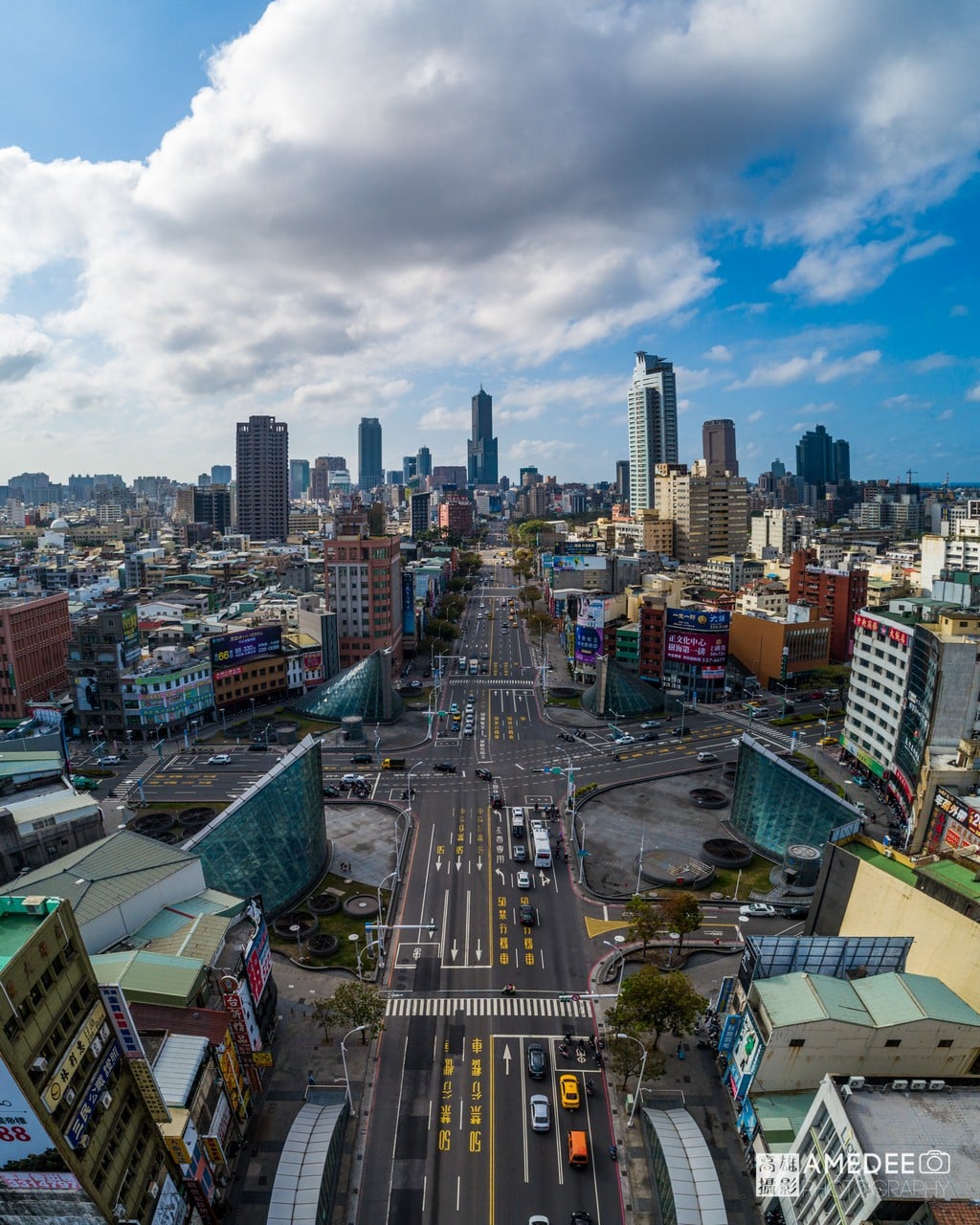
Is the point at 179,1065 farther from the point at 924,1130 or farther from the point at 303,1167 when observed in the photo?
the point at 924,1130

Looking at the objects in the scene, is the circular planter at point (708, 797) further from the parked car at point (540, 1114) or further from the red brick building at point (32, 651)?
the red brick building at point (32, 651)

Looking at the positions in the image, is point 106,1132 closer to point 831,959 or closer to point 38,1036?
point 38,1036

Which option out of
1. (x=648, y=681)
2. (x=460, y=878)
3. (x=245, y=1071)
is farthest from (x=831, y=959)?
(x=648, y=681)

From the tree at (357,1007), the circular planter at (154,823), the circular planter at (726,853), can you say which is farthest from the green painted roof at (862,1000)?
the circular planter at (154,823)

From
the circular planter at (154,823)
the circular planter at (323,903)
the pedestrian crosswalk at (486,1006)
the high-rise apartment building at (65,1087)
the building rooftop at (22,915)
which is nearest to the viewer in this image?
the high-rise apartment building at (65,1087)

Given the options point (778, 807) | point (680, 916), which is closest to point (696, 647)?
point (778, 807)

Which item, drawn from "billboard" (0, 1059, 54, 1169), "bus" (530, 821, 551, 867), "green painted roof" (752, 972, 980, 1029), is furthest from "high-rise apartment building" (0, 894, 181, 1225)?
"bus" (530, 821, 551, 867)
